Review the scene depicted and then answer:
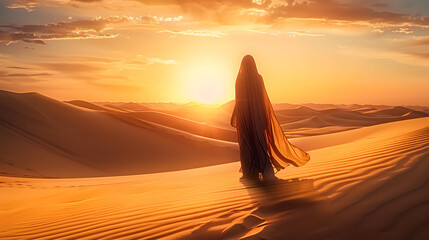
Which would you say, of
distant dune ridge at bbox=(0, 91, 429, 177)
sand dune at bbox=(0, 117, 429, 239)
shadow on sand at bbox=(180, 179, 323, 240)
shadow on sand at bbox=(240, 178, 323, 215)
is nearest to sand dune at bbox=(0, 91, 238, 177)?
distant dune ridge at bbox=(0, 91, 429, 177)

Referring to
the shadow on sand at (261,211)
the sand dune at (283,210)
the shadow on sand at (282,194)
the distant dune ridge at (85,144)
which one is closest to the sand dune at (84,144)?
the distant dune ridge at (85,144)

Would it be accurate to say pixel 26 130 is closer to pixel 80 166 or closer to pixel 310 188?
pixel 80 166

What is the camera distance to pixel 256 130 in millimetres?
6668

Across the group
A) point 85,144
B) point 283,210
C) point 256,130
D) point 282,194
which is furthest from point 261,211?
point 85,144

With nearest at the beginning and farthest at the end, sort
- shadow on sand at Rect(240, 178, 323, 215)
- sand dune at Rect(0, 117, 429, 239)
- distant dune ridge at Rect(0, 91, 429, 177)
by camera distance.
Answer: sand dune at Rect(0, 117, 429, 239) → shadow on sand at Rect(240, 178, 323, 215) → distant dune ridge at Rect(0, 91, 429, 177)

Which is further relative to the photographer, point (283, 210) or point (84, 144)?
point (84, 144)

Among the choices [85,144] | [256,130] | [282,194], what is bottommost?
[85,144]

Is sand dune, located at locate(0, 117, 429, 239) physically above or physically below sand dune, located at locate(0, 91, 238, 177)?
above

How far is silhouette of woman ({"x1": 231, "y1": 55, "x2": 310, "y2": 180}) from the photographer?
21.9 feet

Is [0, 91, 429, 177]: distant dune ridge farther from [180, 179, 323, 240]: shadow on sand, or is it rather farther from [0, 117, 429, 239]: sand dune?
[180, 179, 323, 240]: shadow on sand

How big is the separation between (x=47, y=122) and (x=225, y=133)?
645 inches

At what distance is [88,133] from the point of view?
2481 cm

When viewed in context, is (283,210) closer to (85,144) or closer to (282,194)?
(282,194)

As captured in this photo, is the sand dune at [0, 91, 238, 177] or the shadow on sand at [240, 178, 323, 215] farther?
the sand dune at [0, 91, 238, 177]
